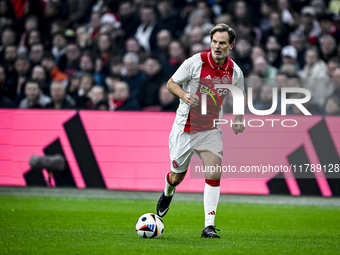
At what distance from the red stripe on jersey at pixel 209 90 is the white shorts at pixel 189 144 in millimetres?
78

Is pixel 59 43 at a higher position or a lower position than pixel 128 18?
lower

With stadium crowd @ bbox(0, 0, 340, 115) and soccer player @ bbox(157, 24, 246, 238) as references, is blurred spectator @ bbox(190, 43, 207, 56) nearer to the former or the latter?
stadium crowd @ bbox(0, 0, 340, 115)

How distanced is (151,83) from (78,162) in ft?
8.12

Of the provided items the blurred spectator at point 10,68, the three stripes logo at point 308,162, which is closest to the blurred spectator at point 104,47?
the blurred spectator at point 10,68

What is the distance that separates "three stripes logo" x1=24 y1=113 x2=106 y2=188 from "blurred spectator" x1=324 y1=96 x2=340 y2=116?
476cm

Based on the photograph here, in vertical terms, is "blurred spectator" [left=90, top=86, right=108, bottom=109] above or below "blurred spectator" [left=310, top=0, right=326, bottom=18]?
below

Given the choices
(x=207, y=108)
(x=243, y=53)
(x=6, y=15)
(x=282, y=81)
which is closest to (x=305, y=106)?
(x=282, y=81)

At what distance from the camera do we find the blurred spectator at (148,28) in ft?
43.7

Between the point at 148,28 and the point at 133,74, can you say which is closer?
the point at 133,74

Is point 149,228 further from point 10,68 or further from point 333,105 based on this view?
point 10,68

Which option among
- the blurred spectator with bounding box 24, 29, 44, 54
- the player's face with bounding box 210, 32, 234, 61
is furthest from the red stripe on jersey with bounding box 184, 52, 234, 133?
the blurred spectator with bounding box 24, 29, 44, 54

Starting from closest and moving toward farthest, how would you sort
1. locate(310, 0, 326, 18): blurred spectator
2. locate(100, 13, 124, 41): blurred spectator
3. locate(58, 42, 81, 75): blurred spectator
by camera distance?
locate(310, 0, 326, 18): blurred spectator → locate(58, 42, 81, 75): blurred spectator → locate(100, 13, 124, 41): blurred spectator

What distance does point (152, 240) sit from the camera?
17.6 ft

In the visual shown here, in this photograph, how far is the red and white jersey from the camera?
6023 millimetres
